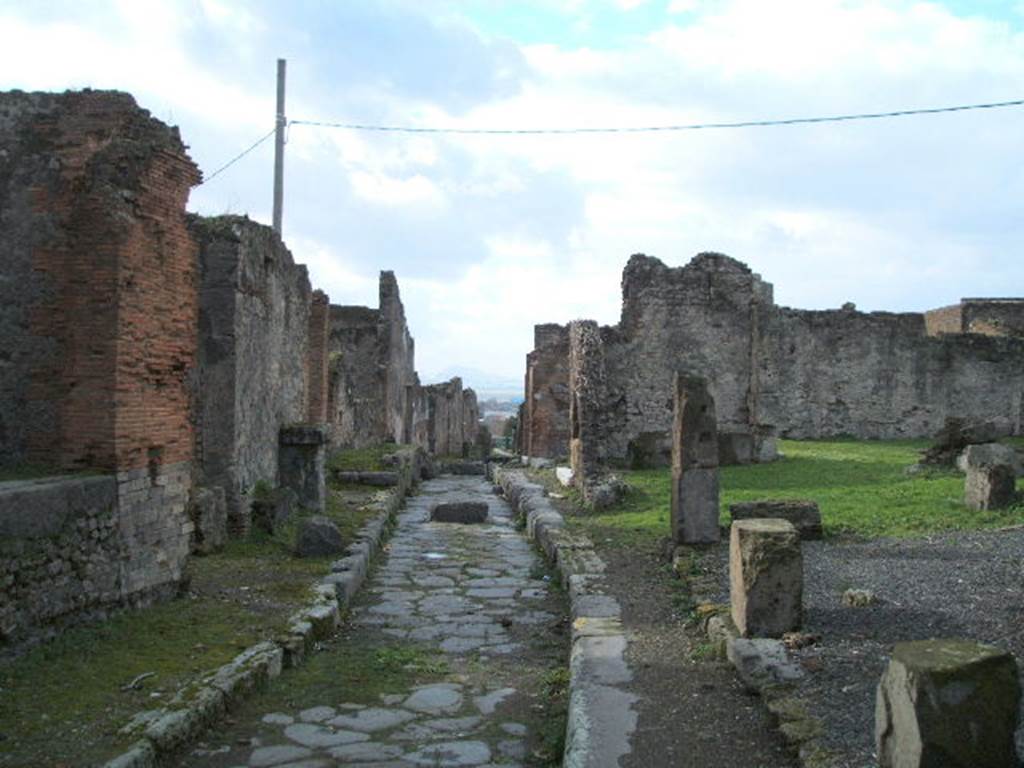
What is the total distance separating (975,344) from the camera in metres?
23.5

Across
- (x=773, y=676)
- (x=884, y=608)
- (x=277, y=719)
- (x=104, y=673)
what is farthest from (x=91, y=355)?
(x=884, y=608)

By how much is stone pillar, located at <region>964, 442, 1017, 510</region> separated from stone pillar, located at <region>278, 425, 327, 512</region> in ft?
→ 24.0

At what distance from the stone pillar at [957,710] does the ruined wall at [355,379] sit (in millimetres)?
15098

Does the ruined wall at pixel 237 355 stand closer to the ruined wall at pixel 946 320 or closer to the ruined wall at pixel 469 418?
the ruined wall at pixel 946 320

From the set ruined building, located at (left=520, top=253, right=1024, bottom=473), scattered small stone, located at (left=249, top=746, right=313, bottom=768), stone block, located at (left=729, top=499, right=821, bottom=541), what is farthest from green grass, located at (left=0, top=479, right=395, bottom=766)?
ruined building, located at (left=520, top=253, right=1024, bottom=473)

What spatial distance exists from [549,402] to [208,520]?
1437 cm

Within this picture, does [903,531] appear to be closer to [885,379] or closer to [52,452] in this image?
[52,452]

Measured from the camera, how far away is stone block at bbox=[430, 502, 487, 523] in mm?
13891

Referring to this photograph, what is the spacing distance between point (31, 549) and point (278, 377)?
6.79m

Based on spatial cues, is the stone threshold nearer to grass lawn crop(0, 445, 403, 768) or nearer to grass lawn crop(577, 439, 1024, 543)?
grass lawn crop(0, 445, 403, 768)

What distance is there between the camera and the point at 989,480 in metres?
10.4

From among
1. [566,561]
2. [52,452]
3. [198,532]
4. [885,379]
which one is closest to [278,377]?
[198,532]

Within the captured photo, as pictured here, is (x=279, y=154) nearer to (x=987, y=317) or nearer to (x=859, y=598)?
(x=859, y=598)

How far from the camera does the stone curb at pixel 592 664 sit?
15.3 feet
